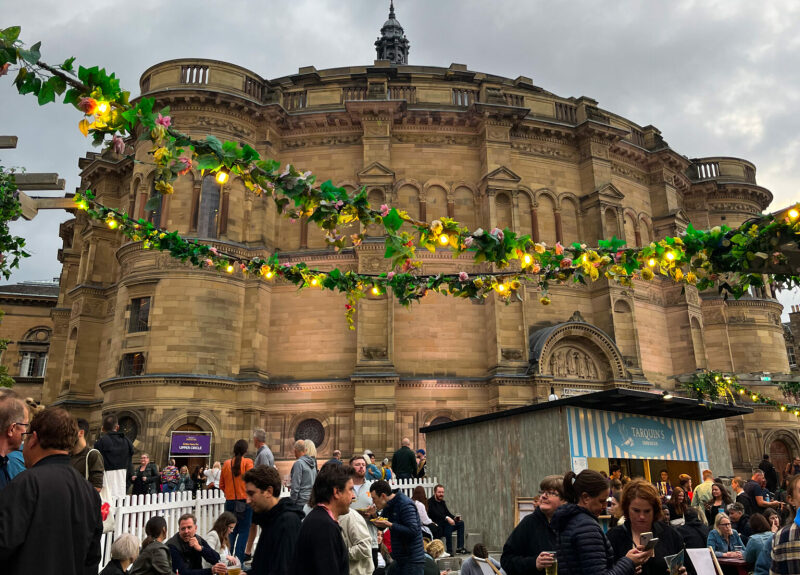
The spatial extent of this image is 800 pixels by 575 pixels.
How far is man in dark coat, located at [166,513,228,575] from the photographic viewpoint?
A: 8.09 metres

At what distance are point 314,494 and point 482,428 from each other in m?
10.6

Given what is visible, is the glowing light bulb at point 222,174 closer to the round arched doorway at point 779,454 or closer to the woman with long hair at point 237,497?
the woman with long hair at point 237,497

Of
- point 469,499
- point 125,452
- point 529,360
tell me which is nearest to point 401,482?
point 469,499

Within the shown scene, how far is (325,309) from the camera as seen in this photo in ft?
85.1

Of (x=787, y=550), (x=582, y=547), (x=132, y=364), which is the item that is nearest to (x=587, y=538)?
(x=582, y=547)

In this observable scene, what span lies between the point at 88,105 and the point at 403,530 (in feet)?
19.2

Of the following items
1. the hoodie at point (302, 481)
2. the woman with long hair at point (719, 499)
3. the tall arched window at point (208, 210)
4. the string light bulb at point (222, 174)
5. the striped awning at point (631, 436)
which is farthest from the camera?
the tall arched window at point (208, 210)

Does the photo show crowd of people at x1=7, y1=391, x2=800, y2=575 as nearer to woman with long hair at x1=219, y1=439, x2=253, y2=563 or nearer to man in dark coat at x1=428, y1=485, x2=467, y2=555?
woman with long hair at x1=219, y1=439, x2=253, y2=563

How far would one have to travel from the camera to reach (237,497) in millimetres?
11320

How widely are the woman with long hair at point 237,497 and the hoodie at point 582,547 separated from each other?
767 cm

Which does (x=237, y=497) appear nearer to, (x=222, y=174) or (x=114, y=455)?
(x=114, y=455)

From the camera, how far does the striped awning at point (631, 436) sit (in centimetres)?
1323

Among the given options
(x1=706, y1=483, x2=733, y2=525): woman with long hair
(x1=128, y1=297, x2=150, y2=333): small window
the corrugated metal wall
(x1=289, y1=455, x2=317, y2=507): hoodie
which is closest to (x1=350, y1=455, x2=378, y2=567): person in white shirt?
(x1=289, y1=455, x2=317, y2=507): hoodie

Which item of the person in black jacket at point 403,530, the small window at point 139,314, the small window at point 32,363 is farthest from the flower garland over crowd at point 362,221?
the small window at point 32,363
